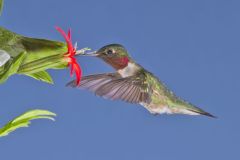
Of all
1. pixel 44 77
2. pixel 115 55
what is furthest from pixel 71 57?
pixel 115 55

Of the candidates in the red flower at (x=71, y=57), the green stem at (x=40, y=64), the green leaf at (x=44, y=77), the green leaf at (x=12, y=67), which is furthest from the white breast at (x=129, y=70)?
the green leaf at (x=12, y=67)

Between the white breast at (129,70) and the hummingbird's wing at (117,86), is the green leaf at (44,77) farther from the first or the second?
the white breast at (129,70)

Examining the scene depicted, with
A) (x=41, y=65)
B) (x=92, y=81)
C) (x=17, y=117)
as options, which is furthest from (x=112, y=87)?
(x=41, y=65)

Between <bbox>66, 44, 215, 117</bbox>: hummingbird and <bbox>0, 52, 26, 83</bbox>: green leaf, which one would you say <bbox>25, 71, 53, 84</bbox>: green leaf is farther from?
<bbox>0, 52, 26, 83</bbox>: green leaf

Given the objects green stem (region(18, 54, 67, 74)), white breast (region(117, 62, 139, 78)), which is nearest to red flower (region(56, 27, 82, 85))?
green stem (region(18, 54, 67, 74))

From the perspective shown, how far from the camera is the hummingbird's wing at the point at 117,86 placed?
2.60 meters

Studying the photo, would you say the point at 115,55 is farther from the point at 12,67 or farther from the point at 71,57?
the point at 12,67

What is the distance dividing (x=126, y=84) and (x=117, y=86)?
91 millimetres

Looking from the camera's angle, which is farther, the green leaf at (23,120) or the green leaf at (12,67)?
the green leaf at (23,120)

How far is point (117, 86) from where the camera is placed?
9.05ft

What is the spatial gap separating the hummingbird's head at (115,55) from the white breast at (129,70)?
3cm

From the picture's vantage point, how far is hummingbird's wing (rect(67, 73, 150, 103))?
260cm

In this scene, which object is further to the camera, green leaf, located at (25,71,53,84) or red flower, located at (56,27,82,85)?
green leaf, located at (25,71,53,84)

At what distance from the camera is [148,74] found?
3123mm
